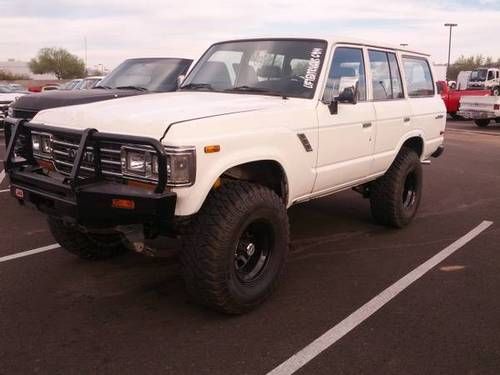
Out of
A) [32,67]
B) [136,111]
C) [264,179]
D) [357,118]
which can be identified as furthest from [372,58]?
[32,67]

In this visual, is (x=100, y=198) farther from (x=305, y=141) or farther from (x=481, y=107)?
(x=481, y=107)

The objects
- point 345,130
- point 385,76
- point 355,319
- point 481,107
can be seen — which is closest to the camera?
point 355,319

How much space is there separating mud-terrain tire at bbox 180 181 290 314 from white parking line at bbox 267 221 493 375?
0.60 meters

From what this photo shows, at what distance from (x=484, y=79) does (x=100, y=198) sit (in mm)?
32003

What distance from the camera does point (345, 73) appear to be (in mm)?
4758

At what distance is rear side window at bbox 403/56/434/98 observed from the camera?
5864 mm

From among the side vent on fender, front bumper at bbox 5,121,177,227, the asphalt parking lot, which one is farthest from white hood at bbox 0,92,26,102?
the side vent on fender

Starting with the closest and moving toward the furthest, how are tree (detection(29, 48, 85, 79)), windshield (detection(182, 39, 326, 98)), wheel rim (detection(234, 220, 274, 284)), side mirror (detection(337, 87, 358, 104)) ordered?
wheel rim (detection(234, 220, 274, 284)), side mirror (detection(337, 87, 358, 104)), windshield (detection(182, 39, 326, 98)), tree (detection(29, 48, 85, 79))

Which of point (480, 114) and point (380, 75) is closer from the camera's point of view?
point (380, 75)

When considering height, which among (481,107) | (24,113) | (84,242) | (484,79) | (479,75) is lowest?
(84,242)

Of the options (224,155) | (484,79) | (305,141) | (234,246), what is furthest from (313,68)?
(484,79)

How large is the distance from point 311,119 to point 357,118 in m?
0.73

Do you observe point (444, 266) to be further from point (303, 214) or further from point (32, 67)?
point (32, 67)

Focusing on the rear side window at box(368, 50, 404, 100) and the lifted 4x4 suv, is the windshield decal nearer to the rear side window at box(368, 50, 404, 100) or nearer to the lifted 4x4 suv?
the lifted 4x4 suv
